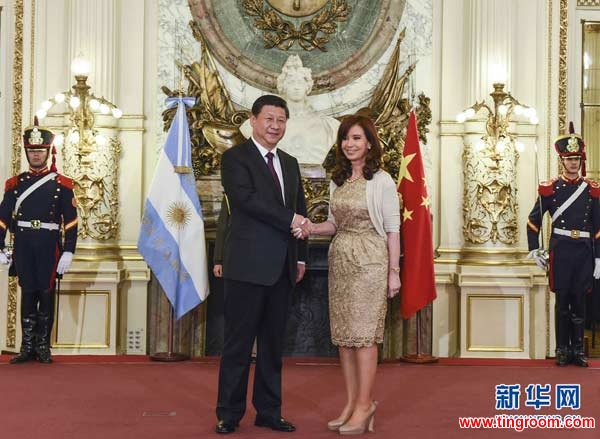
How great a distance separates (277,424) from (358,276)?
33.8 inches

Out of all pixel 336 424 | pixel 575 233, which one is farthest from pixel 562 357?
pixel 336 424

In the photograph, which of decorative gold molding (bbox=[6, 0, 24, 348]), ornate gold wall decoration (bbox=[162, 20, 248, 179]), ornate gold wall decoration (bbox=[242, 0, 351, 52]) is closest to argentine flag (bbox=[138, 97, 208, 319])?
ornate gold wall decoration (bbox=[162, 20, 248, 179])

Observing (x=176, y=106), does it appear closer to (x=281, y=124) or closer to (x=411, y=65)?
(x=411, y=65)

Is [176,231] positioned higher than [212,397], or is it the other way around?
[176,231]

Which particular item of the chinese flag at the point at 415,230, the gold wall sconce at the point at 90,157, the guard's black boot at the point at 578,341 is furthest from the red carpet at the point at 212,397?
the gold wall sconce at the point at 90,157

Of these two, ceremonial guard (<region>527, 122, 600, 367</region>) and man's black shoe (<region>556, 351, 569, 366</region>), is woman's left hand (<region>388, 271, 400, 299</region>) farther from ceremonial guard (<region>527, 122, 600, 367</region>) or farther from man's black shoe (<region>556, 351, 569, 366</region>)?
man's black shoe (<region>556, 351, 569, 366</region>)

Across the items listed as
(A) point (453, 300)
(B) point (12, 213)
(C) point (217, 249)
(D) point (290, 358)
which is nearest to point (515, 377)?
(A) point (453, 300)

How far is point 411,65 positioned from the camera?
8.08 m

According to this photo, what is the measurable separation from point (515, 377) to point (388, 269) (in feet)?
7.61

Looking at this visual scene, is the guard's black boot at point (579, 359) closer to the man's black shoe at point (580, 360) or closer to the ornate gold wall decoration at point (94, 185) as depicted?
the man's black shoe at point (580, 360)

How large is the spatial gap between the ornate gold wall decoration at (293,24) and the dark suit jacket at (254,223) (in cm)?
341

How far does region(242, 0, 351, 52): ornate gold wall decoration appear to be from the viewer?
808 cm

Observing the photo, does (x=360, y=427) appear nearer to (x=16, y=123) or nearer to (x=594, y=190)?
(x=594, y=190)

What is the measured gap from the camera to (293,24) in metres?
8.12
